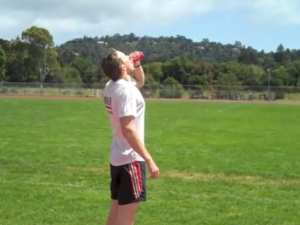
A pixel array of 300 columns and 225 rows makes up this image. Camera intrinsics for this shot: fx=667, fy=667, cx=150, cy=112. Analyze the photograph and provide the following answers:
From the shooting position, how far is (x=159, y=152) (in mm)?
17234

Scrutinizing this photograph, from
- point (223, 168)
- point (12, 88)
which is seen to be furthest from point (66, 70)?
point (223, 168)

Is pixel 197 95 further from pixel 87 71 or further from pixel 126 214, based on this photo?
pixel 126 214

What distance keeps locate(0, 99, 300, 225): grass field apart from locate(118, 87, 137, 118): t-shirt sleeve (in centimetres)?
302

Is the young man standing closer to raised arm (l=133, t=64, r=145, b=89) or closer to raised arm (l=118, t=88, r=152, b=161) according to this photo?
raised arm (l=118, t=88, r=152, b=161)

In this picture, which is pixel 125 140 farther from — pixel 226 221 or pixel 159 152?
pixel 159 152

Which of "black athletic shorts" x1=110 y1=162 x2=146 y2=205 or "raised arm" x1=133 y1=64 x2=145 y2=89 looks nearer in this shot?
"black athletic shorts" x1=110 y1=162 x2=146 y2=205

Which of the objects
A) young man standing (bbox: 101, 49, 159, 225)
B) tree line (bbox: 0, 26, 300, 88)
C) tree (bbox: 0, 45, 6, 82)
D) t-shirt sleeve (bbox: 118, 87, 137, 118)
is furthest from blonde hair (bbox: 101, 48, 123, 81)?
tree (bbox: 0, 45, 6, 82)

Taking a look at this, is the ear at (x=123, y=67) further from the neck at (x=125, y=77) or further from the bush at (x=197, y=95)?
the bush at (x=197, y=95)

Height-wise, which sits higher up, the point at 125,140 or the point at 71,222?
the point at 125,140

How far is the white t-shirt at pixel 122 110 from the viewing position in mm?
5512

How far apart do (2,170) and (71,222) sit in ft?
15.7

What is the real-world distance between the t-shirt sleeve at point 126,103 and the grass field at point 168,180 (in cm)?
302

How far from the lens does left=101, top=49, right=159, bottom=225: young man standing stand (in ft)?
18.1

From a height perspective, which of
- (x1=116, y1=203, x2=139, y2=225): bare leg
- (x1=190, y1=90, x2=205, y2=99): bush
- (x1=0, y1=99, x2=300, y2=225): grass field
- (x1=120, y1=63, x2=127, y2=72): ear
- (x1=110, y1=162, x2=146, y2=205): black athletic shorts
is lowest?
(x1=190, y1=90, x2=205, y2=99): bush
